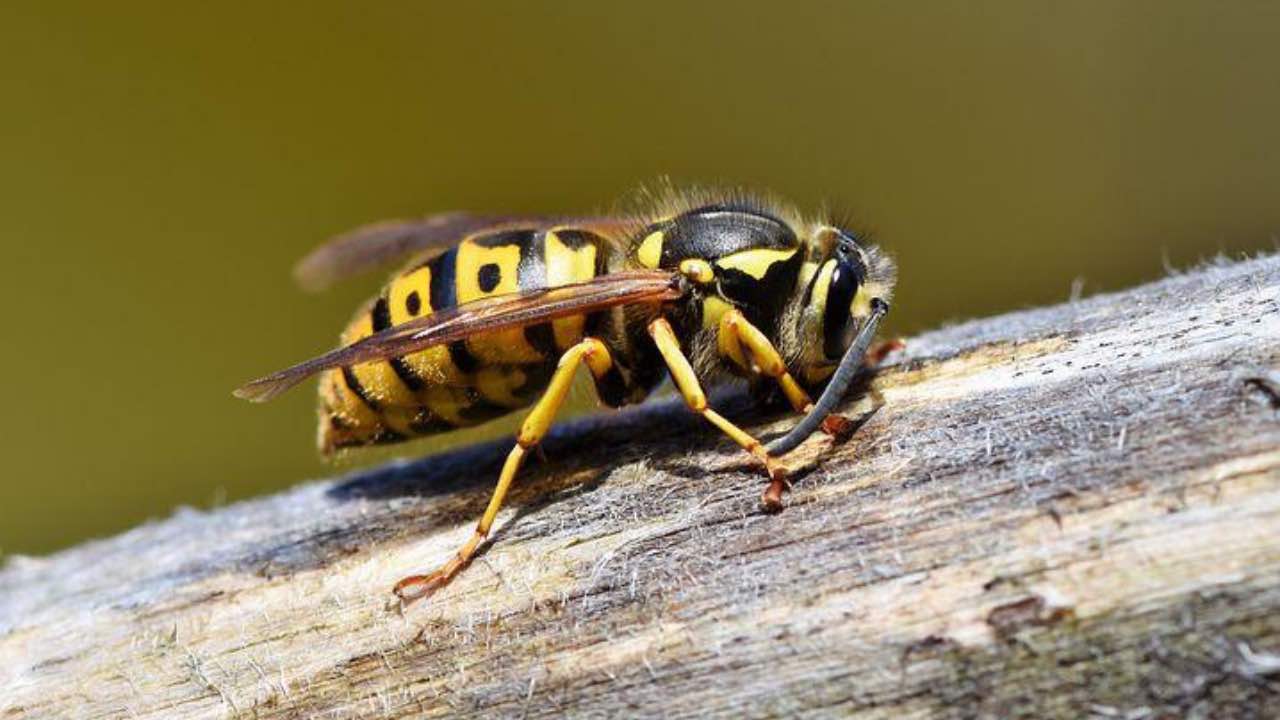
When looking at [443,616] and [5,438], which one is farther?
[5,438]

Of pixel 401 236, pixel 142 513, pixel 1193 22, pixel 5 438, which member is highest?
pixel 1193 22

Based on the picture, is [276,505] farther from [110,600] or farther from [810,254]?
[810,254]

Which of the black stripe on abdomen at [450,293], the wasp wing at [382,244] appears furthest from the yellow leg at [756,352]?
the wasp wing at [382,244]

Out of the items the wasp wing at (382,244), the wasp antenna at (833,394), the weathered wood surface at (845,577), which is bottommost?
the weathered wood surface at (845,577)

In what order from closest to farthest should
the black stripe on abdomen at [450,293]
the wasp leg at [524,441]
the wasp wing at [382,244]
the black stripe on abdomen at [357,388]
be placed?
the wasp leg at [524,441] → the black stripe on abdomen at [450,293] → the black stripe on abdomen at [357,388] → the wasp wing at [382,244]

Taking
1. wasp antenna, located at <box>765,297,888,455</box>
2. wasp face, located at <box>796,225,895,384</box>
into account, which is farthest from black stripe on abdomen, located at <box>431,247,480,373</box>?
wasp antenna, located at <box>765,297,888,455</box>

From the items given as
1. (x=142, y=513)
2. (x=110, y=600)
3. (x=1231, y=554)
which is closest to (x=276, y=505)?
(x=110, y=600)

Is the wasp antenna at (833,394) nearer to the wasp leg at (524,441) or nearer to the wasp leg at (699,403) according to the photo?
the wasp leg at (699,403)

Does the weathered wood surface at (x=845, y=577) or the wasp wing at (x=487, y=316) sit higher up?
the wasp wing at (x=487, y=316)
